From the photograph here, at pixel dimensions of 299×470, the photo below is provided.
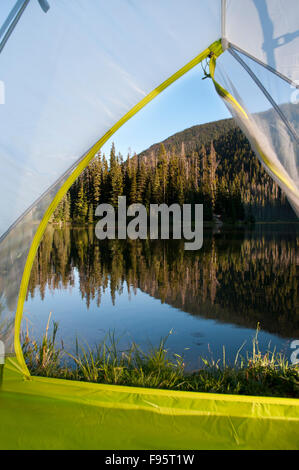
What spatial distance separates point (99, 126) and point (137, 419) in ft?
5.41

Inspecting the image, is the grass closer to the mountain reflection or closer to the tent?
the tent

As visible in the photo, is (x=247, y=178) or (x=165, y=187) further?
(x=247, y=178)

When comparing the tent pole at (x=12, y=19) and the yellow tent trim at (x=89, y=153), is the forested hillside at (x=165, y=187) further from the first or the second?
the tent pole at (x=12, y=19)

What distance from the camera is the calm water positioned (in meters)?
4.91

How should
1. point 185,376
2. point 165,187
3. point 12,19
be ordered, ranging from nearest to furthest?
point 12,19, point 185,376, point 165,187

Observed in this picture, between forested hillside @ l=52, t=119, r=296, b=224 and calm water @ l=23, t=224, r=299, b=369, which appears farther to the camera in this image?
forested hillside @ l=52, t=119, r=296, b=224

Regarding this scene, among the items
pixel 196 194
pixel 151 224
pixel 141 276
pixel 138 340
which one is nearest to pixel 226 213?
pixel 196 194

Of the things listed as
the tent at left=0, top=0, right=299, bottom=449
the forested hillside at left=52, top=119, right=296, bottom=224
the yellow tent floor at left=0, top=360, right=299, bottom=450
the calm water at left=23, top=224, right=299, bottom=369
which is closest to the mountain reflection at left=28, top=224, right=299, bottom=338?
the calm water at left=23, top=224, right=299, bottom=369

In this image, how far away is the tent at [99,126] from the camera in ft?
6.04

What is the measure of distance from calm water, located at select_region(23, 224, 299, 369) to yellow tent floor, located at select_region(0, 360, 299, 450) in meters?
1.14

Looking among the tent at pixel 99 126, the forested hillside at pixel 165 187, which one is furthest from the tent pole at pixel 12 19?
the forested hillside at pixel 165 187

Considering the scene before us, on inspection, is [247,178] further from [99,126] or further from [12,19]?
[12,19]

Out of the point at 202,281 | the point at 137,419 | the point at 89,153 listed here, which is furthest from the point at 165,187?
the point at 137,419

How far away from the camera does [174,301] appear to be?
761 centimetres
